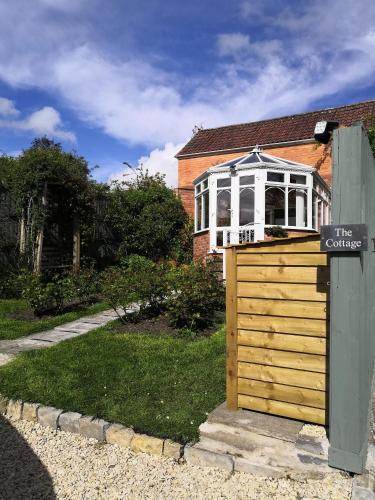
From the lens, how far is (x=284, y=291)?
345 centimetres

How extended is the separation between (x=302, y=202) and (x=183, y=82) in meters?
5.14

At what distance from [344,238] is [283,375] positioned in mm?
1399

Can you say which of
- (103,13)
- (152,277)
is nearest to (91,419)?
(152,277)

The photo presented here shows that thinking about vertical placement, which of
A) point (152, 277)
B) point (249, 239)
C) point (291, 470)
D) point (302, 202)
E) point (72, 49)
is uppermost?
point (72, 49)

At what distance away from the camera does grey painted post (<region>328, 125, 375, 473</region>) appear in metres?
2.73

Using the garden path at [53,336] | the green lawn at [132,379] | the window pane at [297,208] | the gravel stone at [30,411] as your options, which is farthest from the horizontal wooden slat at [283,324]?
the window pane at [297,208]

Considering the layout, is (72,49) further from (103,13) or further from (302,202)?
(302,202)

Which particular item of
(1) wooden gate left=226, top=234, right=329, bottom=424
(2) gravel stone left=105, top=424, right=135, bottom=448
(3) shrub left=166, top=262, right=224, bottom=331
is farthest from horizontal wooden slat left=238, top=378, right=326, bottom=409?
(3) shrub left=166, top=262, right=224, bottom=331

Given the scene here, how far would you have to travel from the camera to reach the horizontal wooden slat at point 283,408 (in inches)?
130

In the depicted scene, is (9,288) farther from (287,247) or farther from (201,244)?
(287,247)

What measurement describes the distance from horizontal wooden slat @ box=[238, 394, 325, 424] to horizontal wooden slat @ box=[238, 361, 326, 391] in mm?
190

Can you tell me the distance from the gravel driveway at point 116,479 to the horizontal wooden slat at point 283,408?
56cm

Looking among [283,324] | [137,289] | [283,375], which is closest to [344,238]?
[283,324]

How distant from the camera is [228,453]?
309 cm
